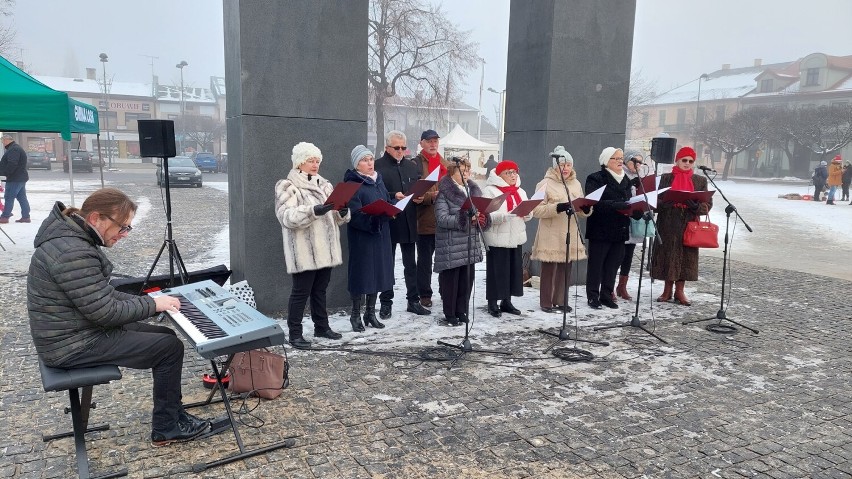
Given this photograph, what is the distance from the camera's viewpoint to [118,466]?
333 cm

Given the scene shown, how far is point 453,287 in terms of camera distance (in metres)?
6.27

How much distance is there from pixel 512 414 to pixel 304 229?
8.08 feet

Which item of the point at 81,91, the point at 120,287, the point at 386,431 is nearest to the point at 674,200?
the point at 386,431

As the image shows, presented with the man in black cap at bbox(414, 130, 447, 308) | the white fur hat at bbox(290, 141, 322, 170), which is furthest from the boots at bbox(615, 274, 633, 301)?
the white fur hat at bbox(290, 141, 322, 170)

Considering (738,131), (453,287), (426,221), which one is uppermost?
(738,131)

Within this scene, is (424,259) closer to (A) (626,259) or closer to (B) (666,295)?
(A) (626,259)

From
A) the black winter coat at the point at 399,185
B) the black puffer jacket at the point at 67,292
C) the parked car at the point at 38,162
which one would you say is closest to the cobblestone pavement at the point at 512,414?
the black puffer jacket at the point at 67,292

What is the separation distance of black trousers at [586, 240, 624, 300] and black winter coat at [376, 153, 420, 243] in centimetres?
220

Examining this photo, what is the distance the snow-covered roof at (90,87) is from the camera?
224ft

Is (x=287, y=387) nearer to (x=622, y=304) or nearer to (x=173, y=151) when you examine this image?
(x=173, y=151)

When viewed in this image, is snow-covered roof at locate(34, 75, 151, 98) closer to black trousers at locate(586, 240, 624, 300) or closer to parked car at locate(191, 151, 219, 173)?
parked car at locate(191, 151, 219, 173)

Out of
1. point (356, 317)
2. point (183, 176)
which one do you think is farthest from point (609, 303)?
point (183, 176)

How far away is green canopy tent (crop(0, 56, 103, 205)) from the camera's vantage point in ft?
22.0

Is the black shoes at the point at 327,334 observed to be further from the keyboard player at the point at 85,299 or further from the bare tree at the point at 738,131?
the bare tree at the point at 738,131
